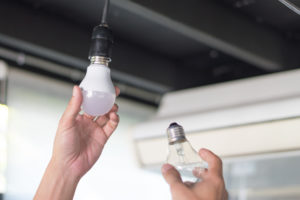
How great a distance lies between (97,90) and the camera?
2.74 feet

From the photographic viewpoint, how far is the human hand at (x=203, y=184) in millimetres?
761

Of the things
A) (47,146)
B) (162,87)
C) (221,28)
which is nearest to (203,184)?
(221,28)

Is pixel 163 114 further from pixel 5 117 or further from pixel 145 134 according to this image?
pixel 5 117

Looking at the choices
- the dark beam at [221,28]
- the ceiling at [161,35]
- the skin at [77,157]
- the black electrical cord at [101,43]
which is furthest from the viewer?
the ceiling at [161,35]

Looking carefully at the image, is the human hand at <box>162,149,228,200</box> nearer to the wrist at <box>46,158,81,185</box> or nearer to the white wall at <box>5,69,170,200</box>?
the wrist at <box>46,158,81,185</box>

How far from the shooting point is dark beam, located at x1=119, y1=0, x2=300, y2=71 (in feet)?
5.44

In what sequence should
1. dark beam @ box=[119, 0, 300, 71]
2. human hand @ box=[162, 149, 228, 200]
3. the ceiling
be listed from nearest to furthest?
1. human hand @ box=[162, 149, 228, 200]
2. dark beam @ box=[119, 0, 300, 71]
3. the ceiling

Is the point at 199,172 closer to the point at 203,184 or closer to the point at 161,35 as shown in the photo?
the point at 203,184

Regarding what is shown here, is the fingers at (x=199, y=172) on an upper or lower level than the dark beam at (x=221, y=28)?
lower

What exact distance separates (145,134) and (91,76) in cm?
162

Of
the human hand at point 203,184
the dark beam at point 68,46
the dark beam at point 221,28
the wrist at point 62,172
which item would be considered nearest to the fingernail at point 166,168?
the human hand at point 203,184

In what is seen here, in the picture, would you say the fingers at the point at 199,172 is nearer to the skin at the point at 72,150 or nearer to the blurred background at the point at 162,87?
the skin at the point at 72,150

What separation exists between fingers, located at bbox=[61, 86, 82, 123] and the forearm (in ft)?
0.42

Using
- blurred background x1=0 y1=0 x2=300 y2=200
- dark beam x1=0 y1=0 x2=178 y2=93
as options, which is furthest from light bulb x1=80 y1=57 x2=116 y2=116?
dark beam x1=0 y1=0 x2=178 y2=93
